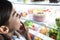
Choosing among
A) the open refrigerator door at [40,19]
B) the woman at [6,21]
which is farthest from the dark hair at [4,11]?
the open refrigerator door at [40,19]

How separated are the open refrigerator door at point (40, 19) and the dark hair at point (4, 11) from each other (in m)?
0.18

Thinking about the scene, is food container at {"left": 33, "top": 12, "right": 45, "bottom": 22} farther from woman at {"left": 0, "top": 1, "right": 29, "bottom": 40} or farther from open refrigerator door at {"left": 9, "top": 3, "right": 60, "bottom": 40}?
woman at {"left": 0, "top": 1, "right": 29, "bottom": 40}

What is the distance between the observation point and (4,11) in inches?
37.9

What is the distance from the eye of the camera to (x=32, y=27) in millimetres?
1142

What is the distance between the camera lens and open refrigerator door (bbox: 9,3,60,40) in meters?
1.06

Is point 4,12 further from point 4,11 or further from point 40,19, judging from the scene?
point 40,19

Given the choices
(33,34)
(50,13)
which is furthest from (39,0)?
(33,34)

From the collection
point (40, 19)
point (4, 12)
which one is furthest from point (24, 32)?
point (4, 12)

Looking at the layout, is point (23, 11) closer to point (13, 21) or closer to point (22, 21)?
point (22, 21)

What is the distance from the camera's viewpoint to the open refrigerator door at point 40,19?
3.47 feet

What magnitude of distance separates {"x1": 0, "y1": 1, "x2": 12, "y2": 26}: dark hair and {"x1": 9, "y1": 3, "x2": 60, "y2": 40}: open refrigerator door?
0.60 feet

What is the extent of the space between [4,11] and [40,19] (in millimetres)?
237

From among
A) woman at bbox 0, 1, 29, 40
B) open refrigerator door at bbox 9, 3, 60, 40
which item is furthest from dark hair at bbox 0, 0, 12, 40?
open refrigerator door at bbox 9, 3, 60, 40

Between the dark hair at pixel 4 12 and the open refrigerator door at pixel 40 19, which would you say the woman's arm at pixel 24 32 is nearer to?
the open refrigerator door at pixel 40 19
